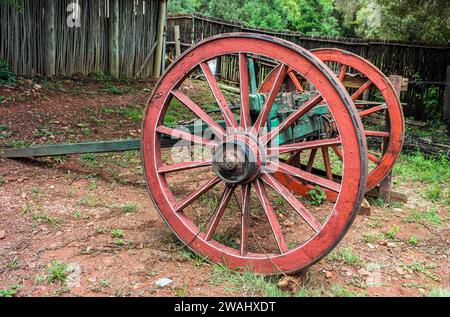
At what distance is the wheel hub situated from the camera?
9.86 ft

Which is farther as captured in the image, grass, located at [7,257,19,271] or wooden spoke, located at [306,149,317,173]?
wooden spoke, located at [306,149,317,173]

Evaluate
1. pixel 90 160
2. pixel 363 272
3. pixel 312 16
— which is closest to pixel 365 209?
pixel 363 272

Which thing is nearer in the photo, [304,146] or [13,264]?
[304,146]

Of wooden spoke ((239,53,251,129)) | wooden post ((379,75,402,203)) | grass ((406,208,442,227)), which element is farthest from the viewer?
wooden post ((379,75,402,203))

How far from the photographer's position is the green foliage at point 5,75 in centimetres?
739

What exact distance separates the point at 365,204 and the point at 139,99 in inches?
201

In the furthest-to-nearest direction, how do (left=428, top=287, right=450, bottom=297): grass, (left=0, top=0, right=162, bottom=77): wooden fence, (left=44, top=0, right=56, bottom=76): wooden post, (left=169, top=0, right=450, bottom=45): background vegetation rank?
(left=169, top=0, right=450, bottom=45): background vegetation < (left=44, top=0, right=56, bottom=76): wooden post < (left=0, top=0, right=162, bottom=77): wooden fence < (left=428, top=287, right=450, bottom=297): grass

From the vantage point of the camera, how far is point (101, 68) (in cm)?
918

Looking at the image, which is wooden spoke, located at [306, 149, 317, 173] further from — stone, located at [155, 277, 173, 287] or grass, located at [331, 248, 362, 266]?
stone, located at [155, 277, 173, 287]

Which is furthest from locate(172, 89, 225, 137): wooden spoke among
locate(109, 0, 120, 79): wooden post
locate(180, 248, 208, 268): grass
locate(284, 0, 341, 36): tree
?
locate(284, 0, 341, 36): tree

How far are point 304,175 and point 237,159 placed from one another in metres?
0.46

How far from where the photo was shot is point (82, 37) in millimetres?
8711

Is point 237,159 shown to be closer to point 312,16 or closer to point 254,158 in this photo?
point 254,158

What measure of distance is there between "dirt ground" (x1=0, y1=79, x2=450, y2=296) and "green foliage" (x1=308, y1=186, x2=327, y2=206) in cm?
52
